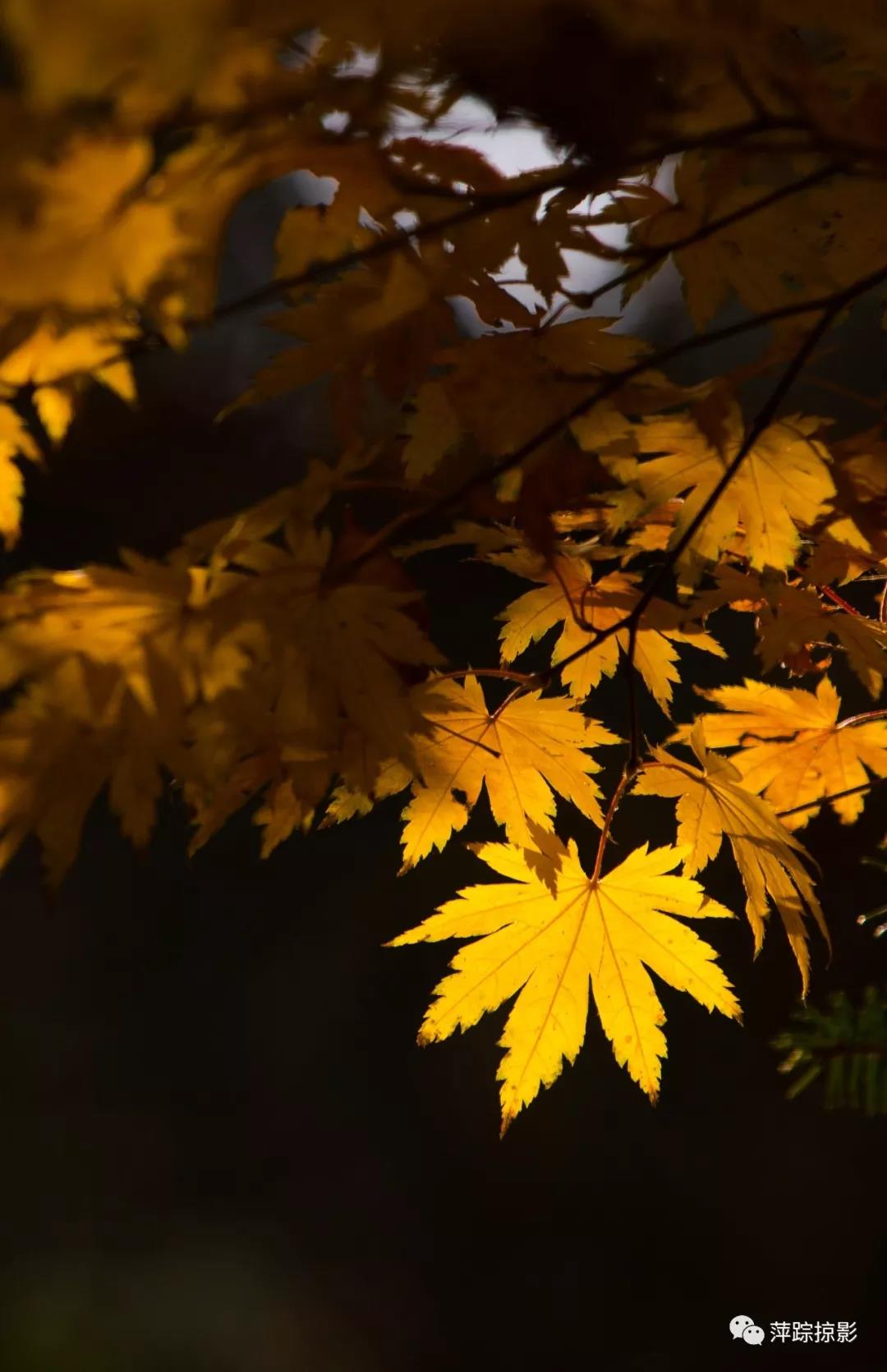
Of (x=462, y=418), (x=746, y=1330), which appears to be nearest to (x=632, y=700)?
(x=462, y=418)

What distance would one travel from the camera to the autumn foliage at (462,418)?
39 centimetres

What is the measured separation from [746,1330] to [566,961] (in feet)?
5.24

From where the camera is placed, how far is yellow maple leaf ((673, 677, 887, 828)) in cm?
89

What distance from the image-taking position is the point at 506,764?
31.0 inches

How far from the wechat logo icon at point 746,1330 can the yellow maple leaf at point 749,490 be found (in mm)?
1841

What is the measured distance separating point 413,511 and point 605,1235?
2.07 meters

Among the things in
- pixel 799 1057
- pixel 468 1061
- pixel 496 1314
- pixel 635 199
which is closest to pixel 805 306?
pixel 635 199

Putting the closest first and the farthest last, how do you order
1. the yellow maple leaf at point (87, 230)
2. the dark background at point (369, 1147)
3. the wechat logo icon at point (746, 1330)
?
1. the yellow maple leaf at point (87, 230)
2. the wechat logo icon at point (746, 1330)
3. the dark background at point (369, 1147)

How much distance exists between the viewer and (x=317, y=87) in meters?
0.44

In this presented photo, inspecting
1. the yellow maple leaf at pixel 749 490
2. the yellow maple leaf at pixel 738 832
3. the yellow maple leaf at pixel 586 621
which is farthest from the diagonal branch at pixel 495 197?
the yellow maple leaf at pixel 738 832

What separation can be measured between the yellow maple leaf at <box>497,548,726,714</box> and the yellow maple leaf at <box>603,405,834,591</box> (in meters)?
0.09

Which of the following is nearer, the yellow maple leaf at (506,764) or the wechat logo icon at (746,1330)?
the yellow maple leaf at (506,764)

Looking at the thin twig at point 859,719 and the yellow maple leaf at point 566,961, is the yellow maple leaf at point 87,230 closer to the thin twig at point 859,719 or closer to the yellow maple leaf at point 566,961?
the yellow maple leaf at point 566,961

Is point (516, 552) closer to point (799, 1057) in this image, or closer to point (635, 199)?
point (635, 199)
